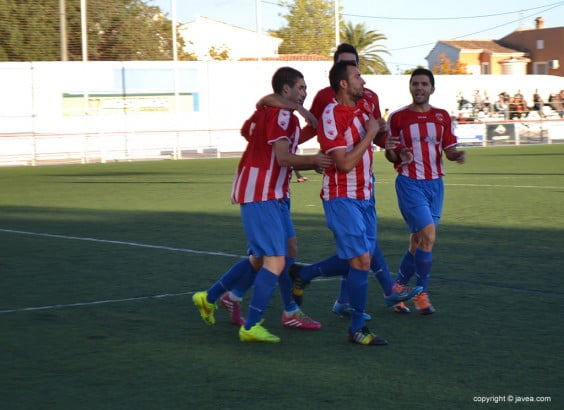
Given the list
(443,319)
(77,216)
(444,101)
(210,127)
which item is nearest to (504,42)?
(444,101)

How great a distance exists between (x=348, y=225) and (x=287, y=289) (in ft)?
2.94

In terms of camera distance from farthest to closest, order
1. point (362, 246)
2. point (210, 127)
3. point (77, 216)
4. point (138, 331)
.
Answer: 1. point (210, 127)
2. point (77, 216)
3. point (138, 331)
4. point (362, 246)

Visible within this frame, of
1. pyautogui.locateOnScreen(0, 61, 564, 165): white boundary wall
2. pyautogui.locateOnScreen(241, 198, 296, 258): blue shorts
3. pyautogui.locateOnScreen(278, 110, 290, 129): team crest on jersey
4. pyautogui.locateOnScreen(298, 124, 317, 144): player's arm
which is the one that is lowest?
pyautogui.locateOnScreen(241, 198, 296, 258): blue shorts

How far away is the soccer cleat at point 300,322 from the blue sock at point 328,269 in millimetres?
326

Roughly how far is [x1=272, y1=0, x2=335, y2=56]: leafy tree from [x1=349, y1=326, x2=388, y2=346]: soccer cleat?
1556 inches

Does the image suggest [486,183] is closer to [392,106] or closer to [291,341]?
[291,341]

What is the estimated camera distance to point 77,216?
15.7 meters

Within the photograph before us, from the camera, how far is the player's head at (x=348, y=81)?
253 inches

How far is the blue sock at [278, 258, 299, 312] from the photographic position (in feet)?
23.2

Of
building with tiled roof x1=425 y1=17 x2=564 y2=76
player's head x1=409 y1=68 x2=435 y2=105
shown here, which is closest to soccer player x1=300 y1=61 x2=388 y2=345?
player's head x1=409 y1=68 x2=435 y2=105

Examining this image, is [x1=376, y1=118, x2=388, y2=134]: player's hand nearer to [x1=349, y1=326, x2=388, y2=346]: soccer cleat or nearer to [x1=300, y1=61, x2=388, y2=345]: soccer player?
[x1=300, y1=61, x2=388, y2=345]: soccer player

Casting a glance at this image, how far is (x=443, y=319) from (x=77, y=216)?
31.3ft

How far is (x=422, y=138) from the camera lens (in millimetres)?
7844

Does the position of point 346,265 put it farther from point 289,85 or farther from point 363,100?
point 289,85
